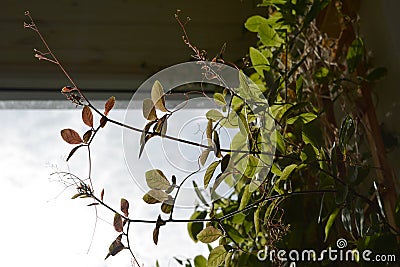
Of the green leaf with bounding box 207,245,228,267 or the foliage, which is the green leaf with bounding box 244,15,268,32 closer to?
the foliage

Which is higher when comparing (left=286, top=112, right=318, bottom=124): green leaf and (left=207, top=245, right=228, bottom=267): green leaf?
(left=286, top=112, right=318, bottom=124): green leaf

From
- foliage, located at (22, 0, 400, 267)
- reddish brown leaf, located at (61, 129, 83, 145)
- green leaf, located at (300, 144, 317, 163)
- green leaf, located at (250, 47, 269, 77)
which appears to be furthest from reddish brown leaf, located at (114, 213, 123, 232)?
green leaf, located at (250, 47, 269, 77)

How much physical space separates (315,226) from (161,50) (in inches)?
33.2

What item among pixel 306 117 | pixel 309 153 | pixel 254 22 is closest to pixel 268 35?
pixel 254 22

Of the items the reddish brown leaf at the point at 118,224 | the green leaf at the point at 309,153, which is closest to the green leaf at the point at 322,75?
the green leaf at the point at 309,153

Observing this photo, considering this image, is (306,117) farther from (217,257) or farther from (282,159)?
(217,257)

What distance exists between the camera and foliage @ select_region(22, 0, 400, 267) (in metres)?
A: 0.71

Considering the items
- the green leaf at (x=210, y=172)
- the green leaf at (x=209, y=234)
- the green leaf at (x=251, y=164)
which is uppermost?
the green leaf at (x=251, y=164)

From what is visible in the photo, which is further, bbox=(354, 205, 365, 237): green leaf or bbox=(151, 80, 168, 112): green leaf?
bbox=(354, 205, 365, 237): green leaf

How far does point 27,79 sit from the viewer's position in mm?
1592

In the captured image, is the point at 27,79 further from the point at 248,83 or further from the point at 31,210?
the point at 248,83

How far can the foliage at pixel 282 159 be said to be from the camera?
28.1 inches

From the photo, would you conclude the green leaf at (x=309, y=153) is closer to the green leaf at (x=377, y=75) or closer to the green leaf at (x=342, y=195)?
the green leaf at (x=342, y=195)

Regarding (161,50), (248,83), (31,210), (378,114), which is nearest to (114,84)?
(161,50)
